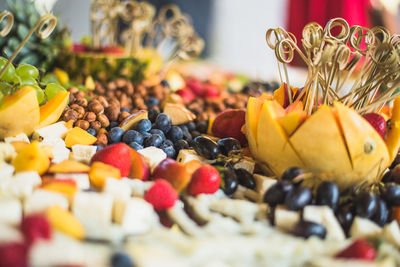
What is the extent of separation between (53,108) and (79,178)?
1.19ft

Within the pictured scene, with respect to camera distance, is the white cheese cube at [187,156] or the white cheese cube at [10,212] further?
the white cheese cube at [187,156]

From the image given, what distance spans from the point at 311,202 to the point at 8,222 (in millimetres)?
650

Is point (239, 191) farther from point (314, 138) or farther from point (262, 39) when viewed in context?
point (262, 39)

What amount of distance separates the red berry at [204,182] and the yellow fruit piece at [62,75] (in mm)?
1085

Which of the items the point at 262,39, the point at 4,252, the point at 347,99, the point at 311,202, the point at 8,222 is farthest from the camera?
the point at 262,39

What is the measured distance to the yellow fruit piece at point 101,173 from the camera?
890 millimetres

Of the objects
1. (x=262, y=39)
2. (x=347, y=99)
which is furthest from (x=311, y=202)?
(x=262, y=39)

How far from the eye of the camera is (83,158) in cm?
102

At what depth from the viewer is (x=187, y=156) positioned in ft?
3.56

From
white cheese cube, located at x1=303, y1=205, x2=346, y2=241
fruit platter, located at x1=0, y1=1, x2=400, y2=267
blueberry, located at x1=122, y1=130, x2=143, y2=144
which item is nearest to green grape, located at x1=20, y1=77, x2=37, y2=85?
fruit platter, located at x1=0, y1=1, x2=400, y2=267

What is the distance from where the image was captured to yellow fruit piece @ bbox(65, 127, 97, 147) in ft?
3.61

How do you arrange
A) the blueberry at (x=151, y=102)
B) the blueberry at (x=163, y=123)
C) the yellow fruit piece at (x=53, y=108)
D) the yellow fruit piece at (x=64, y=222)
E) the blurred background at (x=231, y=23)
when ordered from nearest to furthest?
1. the yellow fruit piece at (x=64, y=222)
2. the yellow fruit piece at (x=53, y=108)
3. the blueberry at (x=163, y=123)
4. the blueberry at (x=151, y=102)
5. the blurred background at (x=231, y=23)

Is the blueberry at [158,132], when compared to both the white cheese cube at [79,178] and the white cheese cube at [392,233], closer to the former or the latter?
the white cheese cube at [79,178]

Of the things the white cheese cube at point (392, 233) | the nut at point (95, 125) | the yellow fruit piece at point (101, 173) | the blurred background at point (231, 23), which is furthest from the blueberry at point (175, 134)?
the blurred background at point (231, 23)
